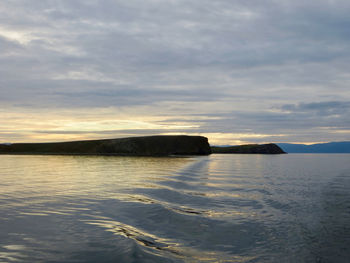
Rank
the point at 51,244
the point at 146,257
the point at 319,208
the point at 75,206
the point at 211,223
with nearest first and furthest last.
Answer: the point at 146,257
the point at 51,244
the point at 211,223
the point at 75,206
the point at 319,208

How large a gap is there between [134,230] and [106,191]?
11.4m

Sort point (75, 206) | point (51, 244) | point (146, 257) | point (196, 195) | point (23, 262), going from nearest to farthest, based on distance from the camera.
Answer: point (23, 262), point (146, 257), point (51, 244), point (75, 206), point (196, 195)

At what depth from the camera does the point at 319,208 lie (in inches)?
696

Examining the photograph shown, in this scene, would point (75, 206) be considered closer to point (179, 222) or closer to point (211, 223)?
point (179, 222)

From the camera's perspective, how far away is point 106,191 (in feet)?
74.8

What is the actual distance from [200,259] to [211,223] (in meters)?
4.81

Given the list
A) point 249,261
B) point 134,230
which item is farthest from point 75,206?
point 249,261

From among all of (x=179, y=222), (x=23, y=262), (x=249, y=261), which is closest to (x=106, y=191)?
(x=179, y=222)

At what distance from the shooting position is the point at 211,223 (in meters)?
13.6

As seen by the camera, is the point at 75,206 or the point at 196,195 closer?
the point at 75,206

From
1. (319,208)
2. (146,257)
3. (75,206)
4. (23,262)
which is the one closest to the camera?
(23,262)

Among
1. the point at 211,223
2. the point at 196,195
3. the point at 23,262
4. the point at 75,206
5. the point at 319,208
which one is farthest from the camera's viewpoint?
the point at 196,195

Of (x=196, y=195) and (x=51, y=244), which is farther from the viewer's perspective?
(x=196, y=195)

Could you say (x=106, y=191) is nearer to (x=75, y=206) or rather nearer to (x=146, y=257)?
(x=75, y=206)
